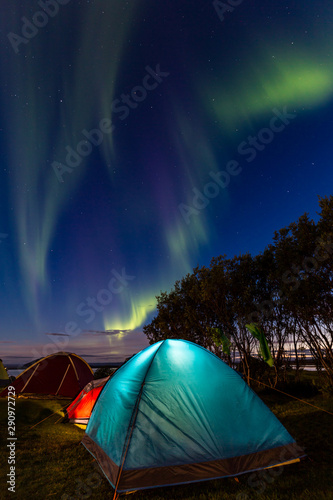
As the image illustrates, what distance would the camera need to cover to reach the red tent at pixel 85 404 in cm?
957

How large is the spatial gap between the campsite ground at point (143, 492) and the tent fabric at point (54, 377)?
604 centimetres

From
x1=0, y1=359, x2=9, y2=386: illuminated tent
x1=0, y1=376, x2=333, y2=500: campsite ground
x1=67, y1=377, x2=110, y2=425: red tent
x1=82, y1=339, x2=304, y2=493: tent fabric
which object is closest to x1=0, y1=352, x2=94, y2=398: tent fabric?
x1=67, y1=377, x2=110, y2=425: red tent

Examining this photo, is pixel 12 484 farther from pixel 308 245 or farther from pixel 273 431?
pixel 308 245

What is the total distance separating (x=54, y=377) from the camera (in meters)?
15.1

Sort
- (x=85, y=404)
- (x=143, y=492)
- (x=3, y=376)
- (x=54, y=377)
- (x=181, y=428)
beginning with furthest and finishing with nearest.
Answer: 1. (x=3, y=376)
2. (x=54, y=377)
3. (x=85, y=404)
4. (x=181, y=428)
5. (x=143, y=492)

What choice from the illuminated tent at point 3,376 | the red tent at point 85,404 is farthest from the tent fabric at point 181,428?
the illuminated tent at point 3,376

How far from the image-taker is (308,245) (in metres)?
12.0

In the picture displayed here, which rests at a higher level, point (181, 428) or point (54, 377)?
point (181, 428)

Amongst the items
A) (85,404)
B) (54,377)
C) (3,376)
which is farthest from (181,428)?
(3,376)

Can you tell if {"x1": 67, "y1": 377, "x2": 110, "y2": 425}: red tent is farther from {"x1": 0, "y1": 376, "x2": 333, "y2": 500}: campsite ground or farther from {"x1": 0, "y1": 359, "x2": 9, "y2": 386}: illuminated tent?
{"x1": 0, "y1": 359, "x2": 9, "y2": 386}: illuminated tent

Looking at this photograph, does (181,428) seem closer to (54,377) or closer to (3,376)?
(54,377)

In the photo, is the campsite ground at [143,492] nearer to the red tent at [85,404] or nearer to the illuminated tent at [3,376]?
the red tent at [85,404]

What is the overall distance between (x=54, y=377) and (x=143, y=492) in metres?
12.3

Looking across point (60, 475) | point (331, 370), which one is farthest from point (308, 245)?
point (60, 475)
